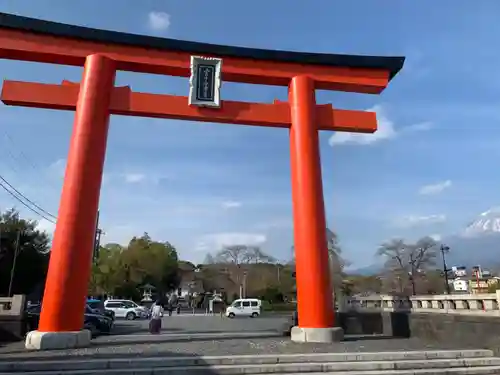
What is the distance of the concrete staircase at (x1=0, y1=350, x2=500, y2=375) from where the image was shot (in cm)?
673

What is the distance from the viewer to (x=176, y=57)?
37.9 ft

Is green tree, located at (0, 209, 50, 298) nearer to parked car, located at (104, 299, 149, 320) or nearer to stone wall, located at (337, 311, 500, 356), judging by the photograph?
parked car, located at (104, 299, 149, 320)

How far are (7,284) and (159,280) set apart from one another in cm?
2080

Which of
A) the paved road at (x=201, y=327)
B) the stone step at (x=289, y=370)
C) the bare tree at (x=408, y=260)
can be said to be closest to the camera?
the stone step at (x=289, y=370)

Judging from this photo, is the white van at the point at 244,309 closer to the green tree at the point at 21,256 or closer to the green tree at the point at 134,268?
the green tree at the point at 21,256

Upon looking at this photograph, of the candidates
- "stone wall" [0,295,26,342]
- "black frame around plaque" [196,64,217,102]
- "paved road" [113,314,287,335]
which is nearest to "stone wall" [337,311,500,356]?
"paved road" [113,314,287,335]

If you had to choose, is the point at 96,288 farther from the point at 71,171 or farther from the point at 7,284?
the point at 71,171

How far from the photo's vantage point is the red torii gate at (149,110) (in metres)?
9.28

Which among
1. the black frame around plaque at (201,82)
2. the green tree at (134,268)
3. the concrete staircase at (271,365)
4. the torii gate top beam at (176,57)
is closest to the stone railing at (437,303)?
the concrete staircase at (271,365)

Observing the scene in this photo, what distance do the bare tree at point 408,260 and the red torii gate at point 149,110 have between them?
1411 inches

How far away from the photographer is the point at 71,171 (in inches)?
390

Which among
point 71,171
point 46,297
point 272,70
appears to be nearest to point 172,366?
point 46,297

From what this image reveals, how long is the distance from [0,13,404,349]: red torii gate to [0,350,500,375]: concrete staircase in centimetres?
219

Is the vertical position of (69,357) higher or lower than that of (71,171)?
lower
